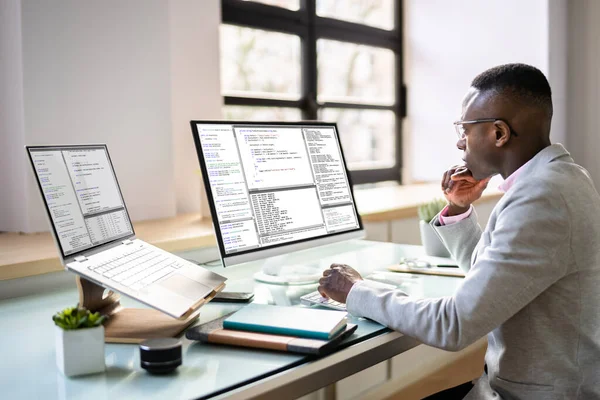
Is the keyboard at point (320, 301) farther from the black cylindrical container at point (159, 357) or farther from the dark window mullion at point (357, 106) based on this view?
the dark window mullion at point (357, 106)

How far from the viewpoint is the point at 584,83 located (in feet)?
13.0

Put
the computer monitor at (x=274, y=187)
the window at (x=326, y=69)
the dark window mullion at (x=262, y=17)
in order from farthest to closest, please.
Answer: the window at (x=326, y=69) → the dark window mullion at (x=262, y=17) → the computer monitor at (x=274, y=187)

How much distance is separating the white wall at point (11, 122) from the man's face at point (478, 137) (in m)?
1.31

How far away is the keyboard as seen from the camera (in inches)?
54.0

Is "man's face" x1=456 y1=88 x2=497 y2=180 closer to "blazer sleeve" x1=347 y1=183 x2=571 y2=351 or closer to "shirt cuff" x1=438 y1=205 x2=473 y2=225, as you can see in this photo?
"blazer sleeve" x1=347 y1=183 x2=571 y2=351

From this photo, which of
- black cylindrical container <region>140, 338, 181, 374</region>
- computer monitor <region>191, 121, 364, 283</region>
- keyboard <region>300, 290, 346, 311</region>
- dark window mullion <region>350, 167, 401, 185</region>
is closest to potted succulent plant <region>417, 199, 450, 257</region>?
computer monitor <region>191, 121, 364, 283</region>

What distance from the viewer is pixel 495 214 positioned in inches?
46.8

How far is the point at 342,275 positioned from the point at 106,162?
0.58m

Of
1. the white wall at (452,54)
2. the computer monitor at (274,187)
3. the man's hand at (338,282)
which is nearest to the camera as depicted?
the man's hand at (338,282)

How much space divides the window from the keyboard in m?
1.63

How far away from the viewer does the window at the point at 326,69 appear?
3.00m

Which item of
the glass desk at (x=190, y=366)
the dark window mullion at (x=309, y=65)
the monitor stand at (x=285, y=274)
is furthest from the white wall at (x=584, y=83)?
the glass desk at (x=190, y=366)

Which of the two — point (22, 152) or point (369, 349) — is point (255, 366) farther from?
point (22, 152)

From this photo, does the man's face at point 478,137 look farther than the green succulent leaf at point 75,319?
Yes
